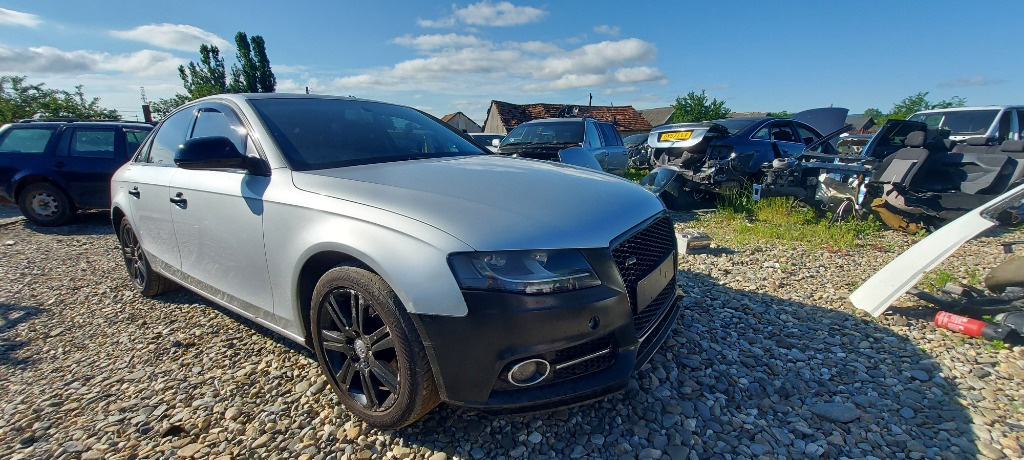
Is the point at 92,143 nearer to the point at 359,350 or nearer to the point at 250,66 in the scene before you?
the point at 359,350

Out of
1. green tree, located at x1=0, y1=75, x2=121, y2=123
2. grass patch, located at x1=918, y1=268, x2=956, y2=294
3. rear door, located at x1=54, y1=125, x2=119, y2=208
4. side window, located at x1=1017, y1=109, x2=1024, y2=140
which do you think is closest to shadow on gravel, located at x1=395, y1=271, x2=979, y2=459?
grass patch, located at x1=918, y1=268, x2=956, y2=294

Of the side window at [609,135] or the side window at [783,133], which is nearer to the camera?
the side window at [783,133]

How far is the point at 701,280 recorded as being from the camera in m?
4.13

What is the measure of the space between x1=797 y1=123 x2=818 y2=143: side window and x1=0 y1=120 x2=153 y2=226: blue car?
39.5 ft

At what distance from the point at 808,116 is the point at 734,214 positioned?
17.7 feet

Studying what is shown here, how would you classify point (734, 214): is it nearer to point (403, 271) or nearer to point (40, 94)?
point (403, 271)

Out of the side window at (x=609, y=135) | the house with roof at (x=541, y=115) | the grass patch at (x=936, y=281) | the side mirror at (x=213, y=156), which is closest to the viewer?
the side mirror at (x=213, y=156)

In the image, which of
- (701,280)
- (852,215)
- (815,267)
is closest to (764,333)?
(701,280)

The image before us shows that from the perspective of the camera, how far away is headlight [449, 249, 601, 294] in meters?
1.69

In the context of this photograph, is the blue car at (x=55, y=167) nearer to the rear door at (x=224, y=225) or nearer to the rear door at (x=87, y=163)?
the rear door at (x=87, y=163)

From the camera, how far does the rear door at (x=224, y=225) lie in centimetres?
241

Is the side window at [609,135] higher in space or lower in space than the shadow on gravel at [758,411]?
higher

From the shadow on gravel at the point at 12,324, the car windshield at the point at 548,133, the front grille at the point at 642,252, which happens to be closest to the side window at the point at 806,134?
the car windshield at the point at 548,133

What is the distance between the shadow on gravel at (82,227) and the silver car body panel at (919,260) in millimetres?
9541
